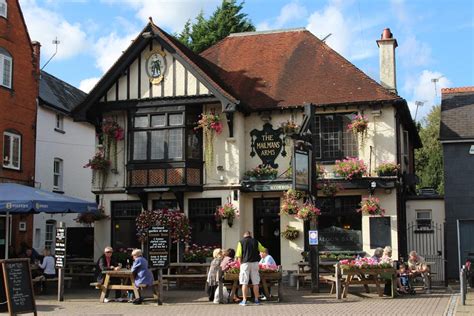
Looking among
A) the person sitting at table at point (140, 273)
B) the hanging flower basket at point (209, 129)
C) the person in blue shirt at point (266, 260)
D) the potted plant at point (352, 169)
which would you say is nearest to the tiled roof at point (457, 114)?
the potted plant at point (352, 169)

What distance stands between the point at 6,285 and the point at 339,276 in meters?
7.69

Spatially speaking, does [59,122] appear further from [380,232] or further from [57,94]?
[380,232]

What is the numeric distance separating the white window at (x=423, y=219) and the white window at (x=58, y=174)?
50.7ft

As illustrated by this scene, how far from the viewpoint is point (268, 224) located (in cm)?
2194

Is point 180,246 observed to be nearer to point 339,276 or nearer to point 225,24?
point 339,276

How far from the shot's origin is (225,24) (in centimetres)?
3741

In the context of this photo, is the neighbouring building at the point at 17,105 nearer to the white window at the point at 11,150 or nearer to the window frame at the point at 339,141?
the white window at the point at 11,150

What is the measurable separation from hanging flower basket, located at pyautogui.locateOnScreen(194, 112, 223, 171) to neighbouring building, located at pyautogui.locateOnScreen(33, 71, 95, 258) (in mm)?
6868

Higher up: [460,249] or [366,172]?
[366,172]

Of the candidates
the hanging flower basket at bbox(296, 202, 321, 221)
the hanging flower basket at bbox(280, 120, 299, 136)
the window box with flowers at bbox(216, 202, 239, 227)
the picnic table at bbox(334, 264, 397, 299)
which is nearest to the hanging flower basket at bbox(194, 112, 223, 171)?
the window box with flowers at bbox(216, 202, 239, 227)

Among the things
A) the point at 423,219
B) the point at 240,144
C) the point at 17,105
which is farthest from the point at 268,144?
the point at 17,105

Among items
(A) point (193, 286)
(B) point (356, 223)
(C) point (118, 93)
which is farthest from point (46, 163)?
(B) point (356, 223)

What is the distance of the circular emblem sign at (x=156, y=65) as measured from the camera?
22016 millimetres

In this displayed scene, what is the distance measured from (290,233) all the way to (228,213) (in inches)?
82.7
